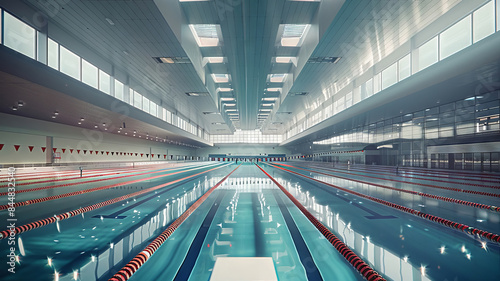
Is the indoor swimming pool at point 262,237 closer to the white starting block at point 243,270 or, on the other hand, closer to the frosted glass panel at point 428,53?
the white starting block at point 243,270

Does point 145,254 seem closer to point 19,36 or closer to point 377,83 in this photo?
point 19,36

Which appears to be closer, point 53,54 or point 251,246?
point 251,246

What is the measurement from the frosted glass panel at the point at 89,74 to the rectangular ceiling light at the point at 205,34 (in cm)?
432

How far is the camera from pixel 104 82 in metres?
9.57

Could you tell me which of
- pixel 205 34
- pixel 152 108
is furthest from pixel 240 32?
pixel 152 108

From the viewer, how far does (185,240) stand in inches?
114

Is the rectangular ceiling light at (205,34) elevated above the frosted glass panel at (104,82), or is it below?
above

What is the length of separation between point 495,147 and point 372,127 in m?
7.37

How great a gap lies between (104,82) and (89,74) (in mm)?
894

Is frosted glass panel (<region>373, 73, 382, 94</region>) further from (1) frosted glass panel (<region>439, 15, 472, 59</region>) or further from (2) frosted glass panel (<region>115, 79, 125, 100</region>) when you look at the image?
(2) frosted glass panel (<region>115, 79, 125, 100</region>)

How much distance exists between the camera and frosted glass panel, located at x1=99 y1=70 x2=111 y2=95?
9380 mm

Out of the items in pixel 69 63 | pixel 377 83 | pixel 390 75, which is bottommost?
pixel 69 63

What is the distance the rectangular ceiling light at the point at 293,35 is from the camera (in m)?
8.98

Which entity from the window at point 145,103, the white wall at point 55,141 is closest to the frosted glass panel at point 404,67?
the window at point 145,103
